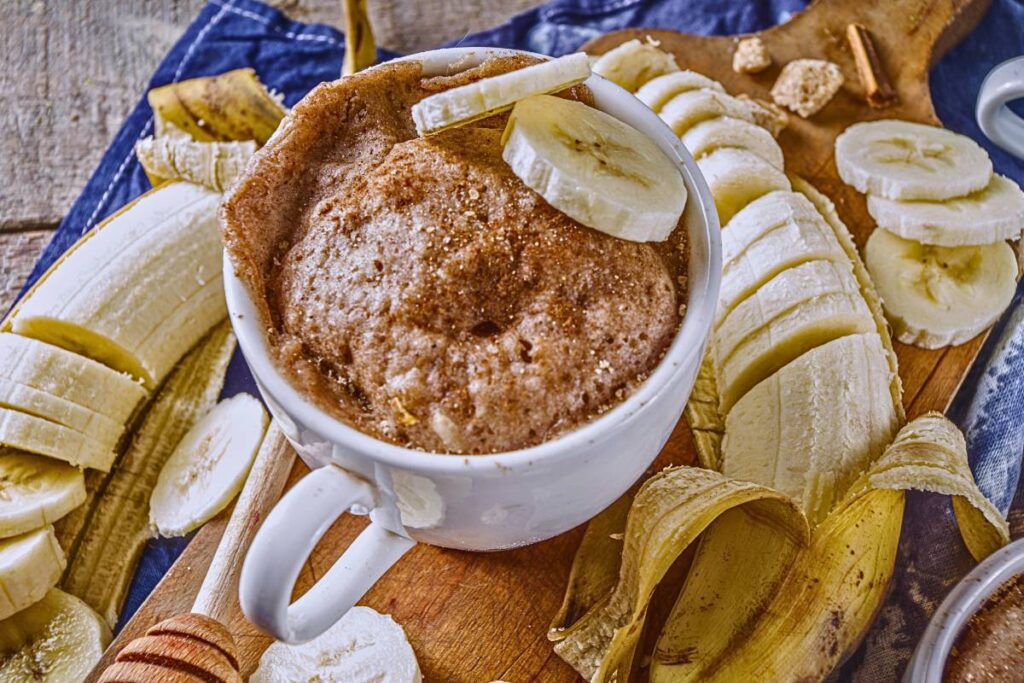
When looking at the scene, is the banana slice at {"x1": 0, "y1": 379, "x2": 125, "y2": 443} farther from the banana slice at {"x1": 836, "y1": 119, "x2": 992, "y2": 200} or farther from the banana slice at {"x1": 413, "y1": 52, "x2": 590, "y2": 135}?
the banana slice at {"x1": 836, "y1": 119, "x2": 992, "y2": 200}

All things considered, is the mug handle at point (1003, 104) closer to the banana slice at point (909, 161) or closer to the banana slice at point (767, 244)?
the banana slice at point (909, 161)

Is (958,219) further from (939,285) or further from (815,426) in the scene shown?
(815,426)

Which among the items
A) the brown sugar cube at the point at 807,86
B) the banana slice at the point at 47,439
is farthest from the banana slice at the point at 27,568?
the brown sugar cube at the point at 807,86

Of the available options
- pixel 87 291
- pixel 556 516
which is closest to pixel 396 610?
pixel 556 516

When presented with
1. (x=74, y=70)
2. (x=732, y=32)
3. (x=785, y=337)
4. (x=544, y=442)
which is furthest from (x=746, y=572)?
(x=74, y=70)

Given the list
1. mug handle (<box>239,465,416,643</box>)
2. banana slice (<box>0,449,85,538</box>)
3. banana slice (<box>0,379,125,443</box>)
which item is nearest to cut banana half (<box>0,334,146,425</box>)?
banana slice (<box>0,379,125,443</box>)

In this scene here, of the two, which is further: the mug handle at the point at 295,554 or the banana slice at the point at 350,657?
the banana slice at the point at 350,657

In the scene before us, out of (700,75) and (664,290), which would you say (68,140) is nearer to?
(700,75)
